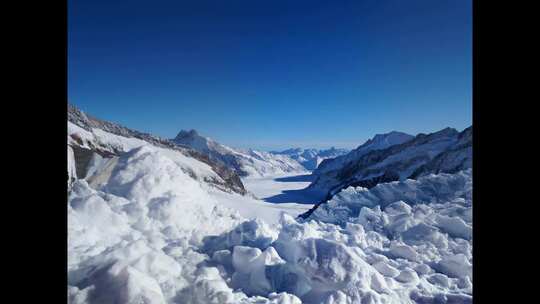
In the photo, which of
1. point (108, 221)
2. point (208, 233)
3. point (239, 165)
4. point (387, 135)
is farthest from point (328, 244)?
point (239, 165)

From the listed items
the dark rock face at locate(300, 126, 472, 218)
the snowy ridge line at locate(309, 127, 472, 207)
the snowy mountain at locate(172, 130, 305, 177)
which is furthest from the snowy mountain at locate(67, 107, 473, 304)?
the snowy mountain at locate(172, 130, 305, 177)

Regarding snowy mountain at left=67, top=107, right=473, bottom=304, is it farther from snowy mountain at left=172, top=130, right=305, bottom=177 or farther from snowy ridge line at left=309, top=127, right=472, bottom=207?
snowy mountain at left=172, top=130, right=305, bottom=177

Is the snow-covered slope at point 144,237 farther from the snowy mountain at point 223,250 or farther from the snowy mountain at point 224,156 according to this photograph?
the snowy mountain at point 224,156

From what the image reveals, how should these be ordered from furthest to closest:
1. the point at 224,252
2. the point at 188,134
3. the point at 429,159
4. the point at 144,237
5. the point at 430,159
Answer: the point at 188,134
the point at 429,159
the point at 430,159
the point at 144,237
the point at 224,252

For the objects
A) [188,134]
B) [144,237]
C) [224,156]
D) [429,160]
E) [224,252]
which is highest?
[188,134]

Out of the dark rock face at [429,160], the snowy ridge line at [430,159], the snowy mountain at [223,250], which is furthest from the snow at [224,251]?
the snowy ridge line at [430,159]

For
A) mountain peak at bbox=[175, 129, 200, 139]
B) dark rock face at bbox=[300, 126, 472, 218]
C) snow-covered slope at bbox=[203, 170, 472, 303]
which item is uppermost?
mountain peak at bbox=[175, 129, 200, 139]

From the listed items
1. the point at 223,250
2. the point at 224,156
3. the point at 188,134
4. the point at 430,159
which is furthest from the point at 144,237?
the point at 188,134

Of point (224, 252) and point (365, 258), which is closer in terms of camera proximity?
point (224, 252)

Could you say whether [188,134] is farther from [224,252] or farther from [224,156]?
[224,252]

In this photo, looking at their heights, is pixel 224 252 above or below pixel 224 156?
below
